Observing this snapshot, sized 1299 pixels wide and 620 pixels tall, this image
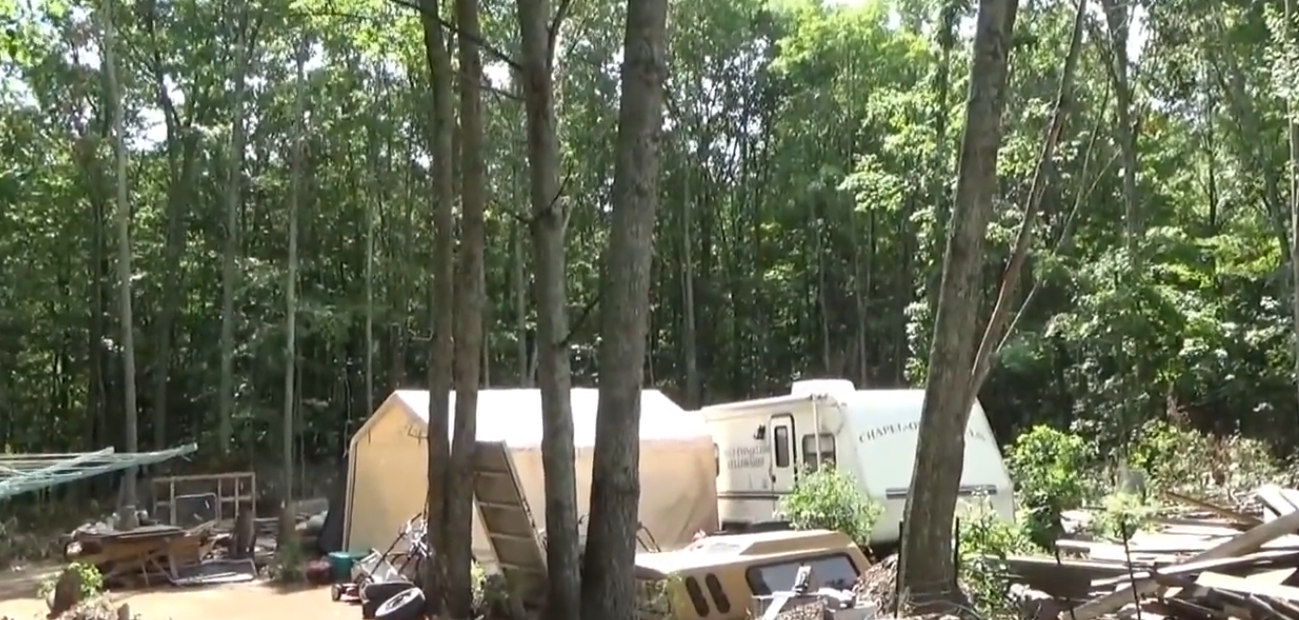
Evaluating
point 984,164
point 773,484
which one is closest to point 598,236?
point 773,484

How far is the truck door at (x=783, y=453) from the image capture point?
48.6 feet

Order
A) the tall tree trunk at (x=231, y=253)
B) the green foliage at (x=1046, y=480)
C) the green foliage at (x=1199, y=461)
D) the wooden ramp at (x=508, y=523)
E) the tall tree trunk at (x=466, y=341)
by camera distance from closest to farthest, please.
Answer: the green foliage at (x=1046, y=480) < the tall tree trunk at (x=466, y=341) < the wooden ramp at (x=508, y=523) < the green foliage at (x=1199, y=461) < the tall tree trunk at (x=231, y=253)

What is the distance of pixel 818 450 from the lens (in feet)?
47.5

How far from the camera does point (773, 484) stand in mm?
15039

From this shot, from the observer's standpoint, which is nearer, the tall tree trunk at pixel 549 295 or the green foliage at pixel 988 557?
the tall tree trunk at pixel 549 295

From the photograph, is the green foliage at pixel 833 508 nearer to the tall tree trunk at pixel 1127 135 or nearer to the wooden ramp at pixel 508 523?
the wooden ramp at pixel 508 523

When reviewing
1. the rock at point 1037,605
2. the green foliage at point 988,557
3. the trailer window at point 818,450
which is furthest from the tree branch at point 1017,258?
the trailer window at point 818,450

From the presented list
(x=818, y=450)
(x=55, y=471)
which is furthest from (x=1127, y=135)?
(x=55, y=471)

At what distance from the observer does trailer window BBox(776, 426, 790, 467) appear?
Result: 14938 mm

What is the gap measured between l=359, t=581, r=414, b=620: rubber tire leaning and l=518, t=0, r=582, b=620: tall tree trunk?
16.4 feet

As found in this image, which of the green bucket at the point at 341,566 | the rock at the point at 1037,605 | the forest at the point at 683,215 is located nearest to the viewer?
the rock at the point at 1037,605

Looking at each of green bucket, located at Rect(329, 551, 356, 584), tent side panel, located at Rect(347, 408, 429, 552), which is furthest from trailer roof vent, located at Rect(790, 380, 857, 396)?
green bucket, located at Rect(329, 551, 356, 584)

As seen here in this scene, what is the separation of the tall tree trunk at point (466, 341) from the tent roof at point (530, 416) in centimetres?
180

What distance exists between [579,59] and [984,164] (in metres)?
17.9
